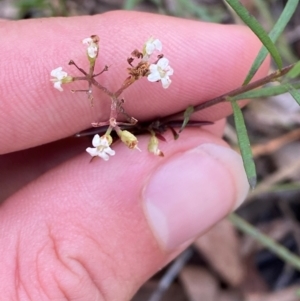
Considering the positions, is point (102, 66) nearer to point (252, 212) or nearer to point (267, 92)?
point (267, 92)

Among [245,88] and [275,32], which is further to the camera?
[275,32]

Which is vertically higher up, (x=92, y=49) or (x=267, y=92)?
(x=92, y=49)

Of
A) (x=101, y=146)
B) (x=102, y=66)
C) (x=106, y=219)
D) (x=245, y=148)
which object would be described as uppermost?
(x=102, y=66)

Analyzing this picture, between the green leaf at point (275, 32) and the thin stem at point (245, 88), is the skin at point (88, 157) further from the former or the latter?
the green leaf at point (275, 32)

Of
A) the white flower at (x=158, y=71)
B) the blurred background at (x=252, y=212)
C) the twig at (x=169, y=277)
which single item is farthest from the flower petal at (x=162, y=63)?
the twig at (x=169, y=277)

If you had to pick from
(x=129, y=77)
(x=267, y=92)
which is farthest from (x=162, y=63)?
(x=267, y=92)

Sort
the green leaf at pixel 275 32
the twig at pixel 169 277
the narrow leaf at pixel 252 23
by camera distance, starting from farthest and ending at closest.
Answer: the twig at pixel 169 277, the green leaf at pixel 275 32, the narrow leaf at pixel 252 23

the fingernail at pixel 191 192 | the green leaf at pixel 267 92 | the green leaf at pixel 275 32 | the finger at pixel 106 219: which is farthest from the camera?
the fingernail at pixel 191 192
